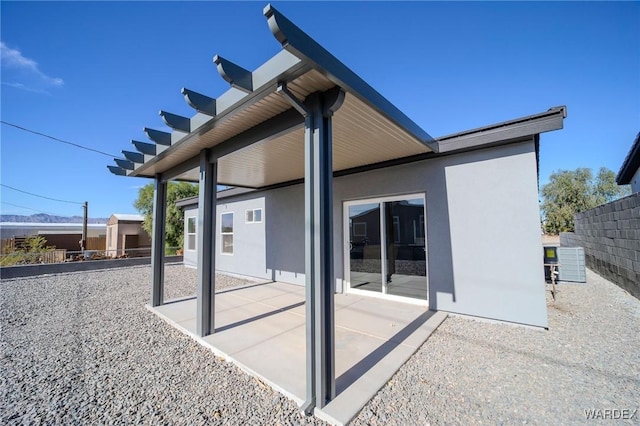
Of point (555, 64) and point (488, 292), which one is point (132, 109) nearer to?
point (488, 292)

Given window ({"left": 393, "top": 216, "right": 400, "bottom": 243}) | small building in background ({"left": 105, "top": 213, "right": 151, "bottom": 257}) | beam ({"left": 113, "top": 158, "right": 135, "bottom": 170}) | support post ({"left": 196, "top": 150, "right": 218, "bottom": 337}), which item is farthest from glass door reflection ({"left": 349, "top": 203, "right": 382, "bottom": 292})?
small building in background ({"left": 105, "top": 213, "right": 151, "bottom": 257})

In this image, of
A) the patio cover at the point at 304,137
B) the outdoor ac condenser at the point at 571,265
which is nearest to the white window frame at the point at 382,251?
the patio cover at the point at 304,137

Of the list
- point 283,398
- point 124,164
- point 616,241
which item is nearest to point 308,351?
point 283,398

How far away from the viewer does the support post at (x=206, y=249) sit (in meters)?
3.90

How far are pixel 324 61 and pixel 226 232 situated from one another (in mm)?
8466

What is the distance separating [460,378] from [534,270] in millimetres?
2317

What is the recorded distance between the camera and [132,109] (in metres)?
9.03

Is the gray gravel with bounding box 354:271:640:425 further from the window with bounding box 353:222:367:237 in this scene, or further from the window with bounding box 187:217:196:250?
the window with bounding box 187:217:196:250

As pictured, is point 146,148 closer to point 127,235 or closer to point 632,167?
point 632,167

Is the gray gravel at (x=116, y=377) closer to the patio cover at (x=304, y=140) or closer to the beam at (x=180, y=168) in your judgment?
the patio cover at (x=304, y=140)

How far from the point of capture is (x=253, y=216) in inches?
338

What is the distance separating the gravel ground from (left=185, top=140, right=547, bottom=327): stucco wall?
1.31ft

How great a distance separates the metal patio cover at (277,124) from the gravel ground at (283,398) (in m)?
2.73

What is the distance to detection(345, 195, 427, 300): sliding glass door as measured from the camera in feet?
17.2
